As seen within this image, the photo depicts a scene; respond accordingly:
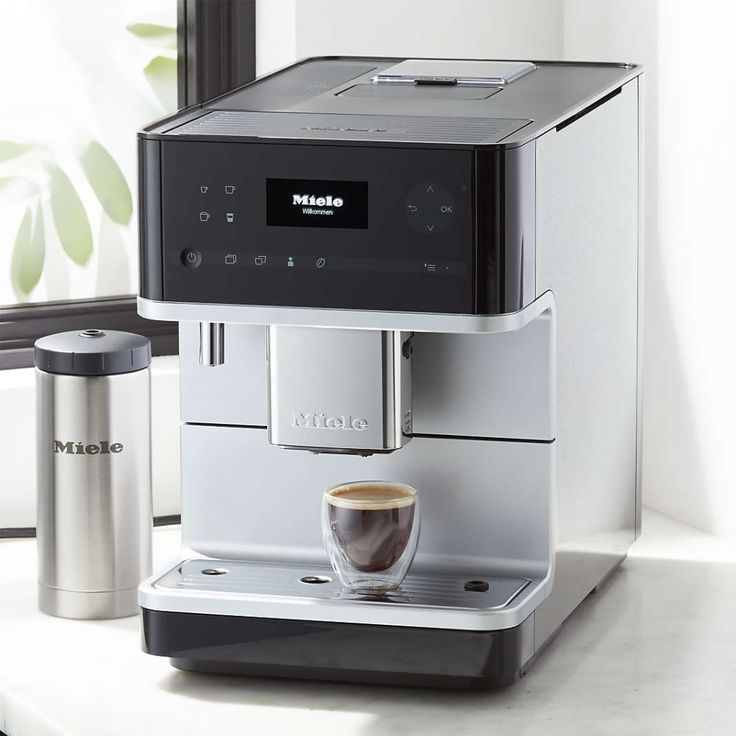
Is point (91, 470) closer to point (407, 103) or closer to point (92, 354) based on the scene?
point (92, 354)

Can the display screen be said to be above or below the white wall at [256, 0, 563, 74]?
below

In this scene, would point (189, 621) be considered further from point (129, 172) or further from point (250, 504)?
point (129, 172)

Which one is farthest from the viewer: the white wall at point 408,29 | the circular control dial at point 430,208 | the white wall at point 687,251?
the white wall at point 408,29

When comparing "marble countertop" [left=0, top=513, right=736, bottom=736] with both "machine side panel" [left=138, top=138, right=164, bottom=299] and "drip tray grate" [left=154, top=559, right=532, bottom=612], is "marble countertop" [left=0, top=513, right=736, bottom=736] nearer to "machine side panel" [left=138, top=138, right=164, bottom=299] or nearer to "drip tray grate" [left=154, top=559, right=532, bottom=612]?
"drip tray grate" [left=154, top=559, right=532, bottom=612]

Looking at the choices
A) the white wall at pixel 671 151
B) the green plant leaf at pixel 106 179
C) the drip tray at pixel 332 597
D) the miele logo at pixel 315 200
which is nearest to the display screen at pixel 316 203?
the miele logo at pixel 315 200

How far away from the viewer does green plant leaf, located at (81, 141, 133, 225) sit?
166 cm

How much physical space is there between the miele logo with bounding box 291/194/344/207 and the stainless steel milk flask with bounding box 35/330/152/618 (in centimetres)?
29

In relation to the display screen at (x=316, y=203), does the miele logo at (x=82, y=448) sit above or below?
below

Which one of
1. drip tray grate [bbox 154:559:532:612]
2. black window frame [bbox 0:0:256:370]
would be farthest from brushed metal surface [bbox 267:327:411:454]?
black window frame [bbox 0:0:256:370]

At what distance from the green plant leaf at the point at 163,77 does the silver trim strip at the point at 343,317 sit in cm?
69

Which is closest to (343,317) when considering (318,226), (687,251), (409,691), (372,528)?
(318,226)

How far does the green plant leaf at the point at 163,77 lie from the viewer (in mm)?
1662

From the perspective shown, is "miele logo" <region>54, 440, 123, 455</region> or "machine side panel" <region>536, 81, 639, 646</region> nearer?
"machine side panel" <region>536, 81, 639, 646</region>

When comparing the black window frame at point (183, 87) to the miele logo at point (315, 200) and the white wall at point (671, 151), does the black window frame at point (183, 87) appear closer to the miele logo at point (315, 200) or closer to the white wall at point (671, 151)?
the white wall at point (671, 151)
